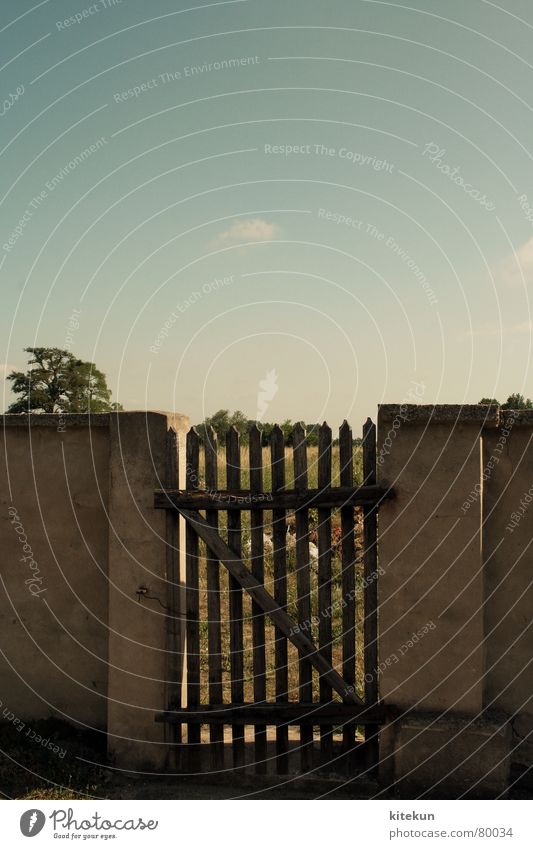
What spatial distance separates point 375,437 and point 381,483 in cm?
32

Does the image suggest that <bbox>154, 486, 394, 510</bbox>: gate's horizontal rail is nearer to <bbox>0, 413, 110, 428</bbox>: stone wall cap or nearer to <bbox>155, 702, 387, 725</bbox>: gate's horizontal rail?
<bbox>0, 413, 110, 428</bbox>: stone wall cap

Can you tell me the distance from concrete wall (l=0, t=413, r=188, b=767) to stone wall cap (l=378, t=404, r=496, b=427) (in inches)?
62.1

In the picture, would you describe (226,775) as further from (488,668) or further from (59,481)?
(59,481)

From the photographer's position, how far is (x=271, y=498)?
16.7 feet

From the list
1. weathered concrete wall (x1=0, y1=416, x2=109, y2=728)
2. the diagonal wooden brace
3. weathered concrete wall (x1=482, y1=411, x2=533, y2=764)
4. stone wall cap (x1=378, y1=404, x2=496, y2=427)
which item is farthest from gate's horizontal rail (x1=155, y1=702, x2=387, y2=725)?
stone wall cap (x1=378, y1=404, x2=496, y2=427)

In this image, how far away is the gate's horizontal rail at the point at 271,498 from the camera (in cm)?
504

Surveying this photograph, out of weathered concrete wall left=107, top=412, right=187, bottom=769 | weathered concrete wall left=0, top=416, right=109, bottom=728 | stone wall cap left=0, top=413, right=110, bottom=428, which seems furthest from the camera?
weathered concrete wall left=0, top=416, right=109, bottom=728

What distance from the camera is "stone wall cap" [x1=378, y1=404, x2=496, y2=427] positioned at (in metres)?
5.06

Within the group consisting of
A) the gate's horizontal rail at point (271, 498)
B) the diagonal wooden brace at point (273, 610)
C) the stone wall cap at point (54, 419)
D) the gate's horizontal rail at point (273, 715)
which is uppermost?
the stone wall cap at point (54, 419)

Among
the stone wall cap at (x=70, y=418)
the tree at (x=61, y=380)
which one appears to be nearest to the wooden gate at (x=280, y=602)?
the stone wall cap at (x=70, y=418)

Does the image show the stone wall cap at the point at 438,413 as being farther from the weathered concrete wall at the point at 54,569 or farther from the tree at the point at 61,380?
the tree at the point at 61,380

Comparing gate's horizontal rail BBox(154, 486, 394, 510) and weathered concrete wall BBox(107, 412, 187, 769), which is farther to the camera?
weathered concrete wall BBox(107, 412, 187, 769)

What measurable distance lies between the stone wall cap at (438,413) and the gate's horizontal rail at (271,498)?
51 cm
